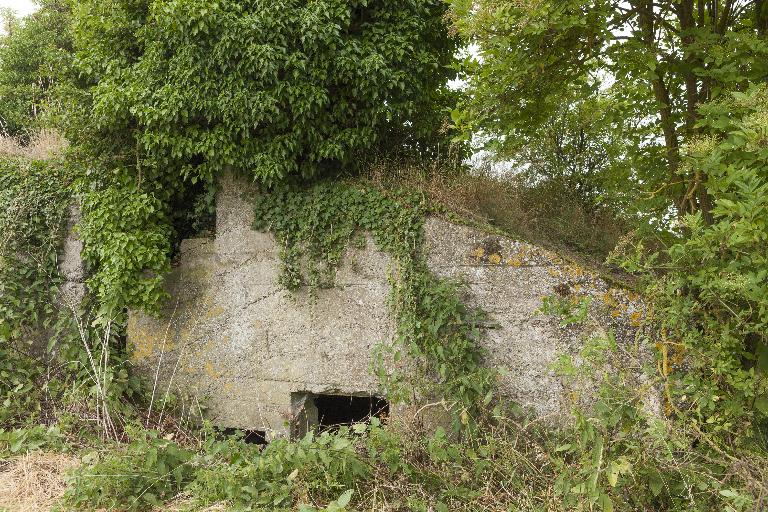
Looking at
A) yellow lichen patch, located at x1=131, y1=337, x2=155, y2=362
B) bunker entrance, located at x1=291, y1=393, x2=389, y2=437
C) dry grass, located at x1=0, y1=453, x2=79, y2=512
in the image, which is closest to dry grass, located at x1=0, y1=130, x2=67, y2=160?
yellow lichen patch, located at x1=131, y1=337, x2=155, y2=362

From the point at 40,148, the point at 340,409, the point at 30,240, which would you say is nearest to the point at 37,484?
the point at 30,240

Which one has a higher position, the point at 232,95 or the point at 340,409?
the point at 232,95

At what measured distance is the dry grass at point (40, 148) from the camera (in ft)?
26.9

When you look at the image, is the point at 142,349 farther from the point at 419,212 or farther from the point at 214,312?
the point at 419,212

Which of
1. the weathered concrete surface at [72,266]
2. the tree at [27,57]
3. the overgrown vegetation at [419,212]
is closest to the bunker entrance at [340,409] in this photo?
the overgrown vegetation at [419,212]

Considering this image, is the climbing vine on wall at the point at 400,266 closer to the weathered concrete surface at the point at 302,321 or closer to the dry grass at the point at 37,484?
the weathered concrete surface at the point at 302,321

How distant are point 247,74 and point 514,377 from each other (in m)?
3.98

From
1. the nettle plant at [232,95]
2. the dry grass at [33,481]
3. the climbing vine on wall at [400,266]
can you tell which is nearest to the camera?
the dry grass at [33,481]

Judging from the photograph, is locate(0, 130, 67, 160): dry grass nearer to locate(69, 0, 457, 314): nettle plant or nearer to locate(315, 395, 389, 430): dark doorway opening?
locate(69, 0, 457, 314): nettle plant

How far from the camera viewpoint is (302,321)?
6438 mm

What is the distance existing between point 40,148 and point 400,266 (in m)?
6.30

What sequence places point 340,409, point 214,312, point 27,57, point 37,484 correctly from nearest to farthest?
point 37,484 → point 214,312 → point 340,409 → point 27,57

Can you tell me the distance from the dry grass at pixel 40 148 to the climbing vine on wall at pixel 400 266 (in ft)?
12.2

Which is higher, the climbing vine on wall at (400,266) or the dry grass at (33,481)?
the climbing vine on wall at (400,266)
